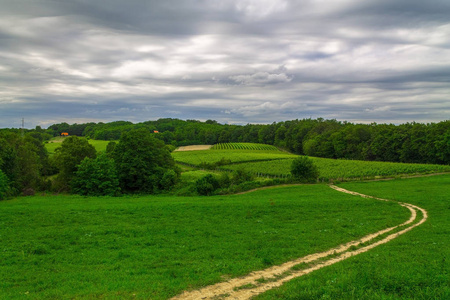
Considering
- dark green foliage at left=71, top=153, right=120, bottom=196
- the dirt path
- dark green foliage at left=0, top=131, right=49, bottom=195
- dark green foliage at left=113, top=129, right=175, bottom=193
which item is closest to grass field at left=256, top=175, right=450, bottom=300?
the dirt path

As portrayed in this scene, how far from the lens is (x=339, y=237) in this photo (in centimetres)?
1698

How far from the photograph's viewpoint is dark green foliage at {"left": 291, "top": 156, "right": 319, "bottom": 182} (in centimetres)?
5306

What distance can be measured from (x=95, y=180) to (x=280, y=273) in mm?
43990

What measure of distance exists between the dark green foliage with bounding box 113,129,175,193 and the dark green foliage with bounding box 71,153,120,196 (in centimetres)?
378

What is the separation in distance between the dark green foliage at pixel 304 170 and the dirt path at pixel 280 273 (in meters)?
35.2

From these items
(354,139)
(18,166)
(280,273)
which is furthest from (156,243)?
(354,139)

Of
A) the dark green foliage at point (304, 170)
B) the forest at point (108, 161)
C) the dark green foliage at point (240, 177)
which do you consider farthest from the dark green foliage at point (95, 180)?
the dark green foliage at point (304, 170)

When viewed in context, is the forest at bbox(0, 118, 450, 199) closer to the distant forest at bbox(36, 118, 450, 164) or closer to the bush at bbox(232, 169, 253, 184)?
the distant forest at bbox(36, 118, 450, 164)

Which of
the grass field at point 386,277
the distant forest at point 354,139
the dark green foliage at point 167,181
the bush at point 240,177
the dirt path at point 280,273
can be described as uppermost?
the distant forest at point 354,139

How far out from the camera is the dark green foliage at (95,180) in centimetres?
4844

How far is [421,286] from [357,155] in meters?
122

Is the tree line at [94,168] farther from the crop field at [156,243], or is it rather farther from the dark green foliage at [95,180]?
the crop field at [156,243]

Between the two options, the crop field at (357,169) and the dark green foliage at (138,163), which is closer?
the dark green foliage at (138,163)

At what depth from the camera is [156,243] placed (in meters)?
16.0
